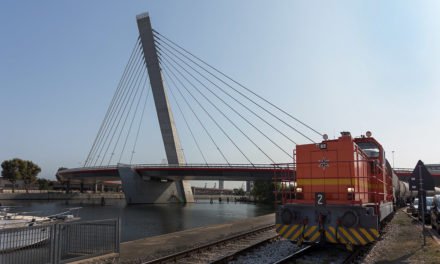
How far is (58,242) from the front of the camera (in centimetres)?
766

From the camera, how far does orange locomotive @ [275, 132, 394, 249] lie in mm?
8578

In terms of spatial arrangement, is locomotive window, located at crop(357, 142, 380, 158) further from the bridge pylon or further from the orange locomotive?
the bridge pylon

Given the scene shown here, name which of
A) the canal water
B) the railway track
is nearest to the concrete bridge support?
the canal water

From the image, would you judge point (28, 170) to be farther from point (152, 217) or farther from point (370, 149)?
point (370, 149)

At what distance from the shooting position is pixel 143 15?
→ 4994cm

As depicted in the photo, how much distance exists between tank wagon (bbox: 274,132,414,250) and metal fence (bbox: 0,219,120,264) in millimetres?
5090

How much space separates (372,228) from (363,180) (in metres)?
2.28

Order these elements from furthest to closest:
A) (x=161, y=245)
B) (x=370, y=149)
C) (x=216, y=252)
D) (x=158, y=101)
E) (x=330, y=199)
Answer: (x=158, y=101) → (x=370, y=149) → (x=161, y=245) → (x=216, y=252) → (x=330, y=199)

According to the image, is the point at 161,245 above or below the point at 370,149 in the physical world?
below

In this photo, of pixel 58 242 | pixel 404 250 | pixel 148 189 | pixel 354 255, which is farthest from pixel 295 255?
pixel 148 189

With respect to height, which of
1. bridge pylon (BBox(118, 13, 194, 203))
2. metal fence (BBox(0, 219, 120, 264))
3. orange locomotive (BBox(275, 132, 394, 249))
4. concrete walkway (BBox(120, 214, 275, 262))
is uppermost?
bridge pylon (BBox(118, 13, 194, 203))

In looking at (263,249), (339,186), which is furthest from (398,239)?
(263,249)

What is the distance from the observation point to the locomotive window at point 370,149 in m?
12.4

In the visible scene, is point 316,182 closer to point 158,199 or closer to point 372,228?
point 372,228
